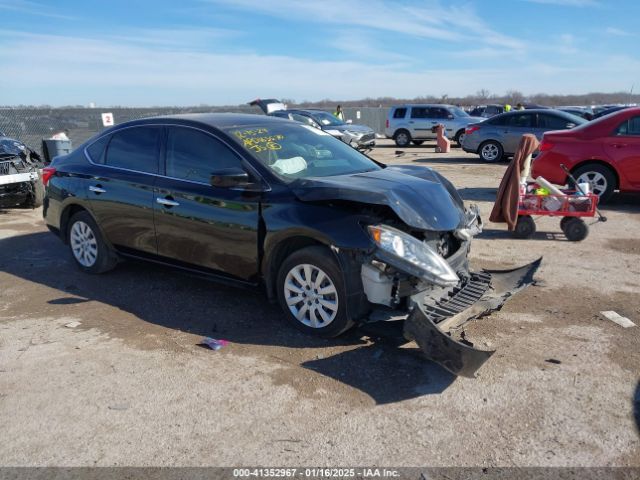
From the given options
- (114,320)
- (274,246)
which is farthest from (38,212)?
(274,246)

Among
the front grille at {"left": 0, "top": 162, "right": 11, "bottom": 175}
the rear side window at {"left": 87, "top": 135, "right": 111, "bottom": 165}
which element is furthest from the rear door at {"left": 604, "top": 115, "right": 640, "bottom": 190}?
the front grille at {"left": 0, "top": 162, "right": 11, "bottom": 175}

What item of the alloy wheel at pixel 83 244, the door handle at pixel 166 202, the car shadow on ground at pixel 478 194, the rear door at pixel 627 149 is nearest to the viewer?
the door handle at pixel 166 202

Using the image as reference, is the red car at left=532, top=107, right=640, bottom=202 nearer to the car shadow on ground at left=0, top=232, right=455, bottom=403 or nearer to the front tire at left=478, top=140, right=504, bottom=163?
the car shadow on ground at left=0, top=232, right=455, bottom=403

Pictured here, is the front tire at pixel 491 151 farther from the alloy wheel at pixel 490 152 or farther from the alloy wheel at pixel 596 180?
the alloy wheel at pixel 596 180

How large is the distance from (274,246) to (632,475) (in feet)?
9.42

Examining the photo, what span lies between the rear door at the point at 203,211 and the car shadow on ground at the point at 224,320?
38 cm

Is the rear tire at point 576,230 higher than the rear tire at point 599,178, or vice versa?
the rear tire at point 599,178

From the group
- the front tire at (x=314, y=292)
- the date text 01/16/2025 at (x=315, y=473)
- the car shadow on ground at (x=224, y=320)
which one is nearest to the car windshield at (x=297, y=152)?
the front tire at (x=314, y=292)

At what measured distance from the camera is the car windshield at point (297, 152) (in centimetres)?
489

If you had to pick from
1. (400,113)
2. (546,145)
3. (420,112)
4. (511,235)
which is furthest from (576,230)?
(400,113)

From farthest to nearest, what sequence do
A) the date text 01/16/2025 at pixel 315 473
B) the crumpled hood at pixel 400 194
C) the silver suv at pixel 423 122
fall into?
the silver suv at pixel 423 122 → the crumpled hood at pixel 400 194 → the date text 01/16/2025 at pixel 315 473

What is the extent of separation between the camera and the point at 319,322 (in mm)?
4477

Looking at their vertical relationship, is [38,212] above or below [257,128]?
below

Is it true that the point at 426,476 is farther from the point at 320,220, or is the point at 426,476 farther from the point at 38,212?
the point at 38,212
